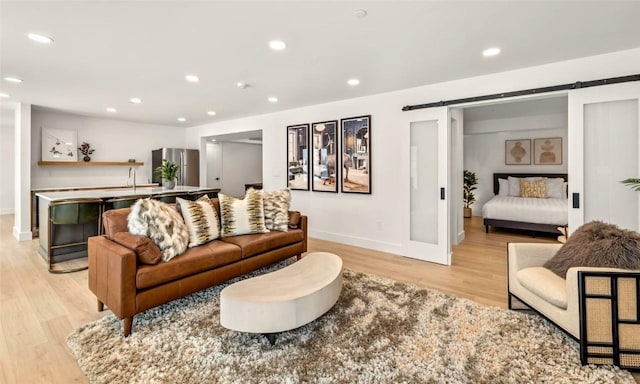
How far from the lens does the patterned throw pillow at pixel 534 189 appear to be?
658 centimetres

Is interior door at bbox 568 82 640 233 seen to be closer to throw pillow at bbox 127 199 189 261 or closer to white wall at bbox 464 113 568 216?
throw pillow at bbox 127 199 189 261

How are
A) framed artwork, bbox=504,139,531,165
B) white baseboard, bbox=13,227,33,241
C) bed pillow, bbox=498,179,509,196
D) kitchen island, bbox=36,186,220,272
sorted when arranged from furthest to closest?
1. framed artwork, bbox=504,139,531,165
2. bed pillow, bbox=498,179,509,196
3. white baseboard, bbox=13,227,33,241
4. kitchen island, bbox=36,186,220,272

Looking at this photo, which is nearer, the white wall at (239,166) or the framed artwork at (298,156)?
the framed artwork at (298,156)

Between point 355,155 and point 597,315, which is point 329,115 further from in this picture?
point 597,315

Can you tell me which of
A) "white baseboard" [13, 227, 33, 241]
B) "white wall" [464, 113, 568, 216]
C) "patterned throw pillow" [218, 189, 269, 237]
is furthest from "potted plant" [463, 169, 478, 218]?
"white baseboard" [13, 227, 33, 241]

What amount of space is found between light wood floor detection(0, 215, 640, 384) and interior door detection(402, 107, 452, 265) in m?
0.26

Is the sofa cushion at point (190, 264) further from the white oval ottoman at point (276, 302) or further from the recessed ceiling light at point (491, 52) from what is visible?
the recessed ceiling light at point (491, 52)

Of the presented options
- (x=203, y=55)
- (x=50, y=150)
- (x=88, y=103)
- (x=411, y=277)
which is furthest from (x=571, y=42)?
(x=50, y=150)

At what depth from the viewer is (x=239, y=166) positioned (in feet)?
32.7

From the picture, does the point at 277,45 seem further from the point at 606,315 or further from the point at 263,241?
the point at 606,315

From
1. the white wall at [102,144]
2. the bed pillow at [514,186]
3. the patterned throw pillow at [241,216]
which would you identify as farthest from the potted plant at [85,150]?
the bed pillow at [514,186]

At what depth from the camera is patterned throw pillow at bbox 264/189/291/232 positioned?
3670 mm

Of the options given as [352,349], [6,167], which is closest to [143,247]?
[352,349]

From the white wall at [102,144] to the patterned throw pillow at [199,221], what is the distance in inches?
189
